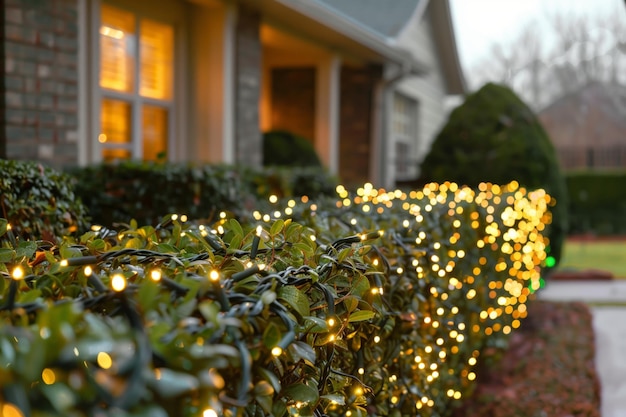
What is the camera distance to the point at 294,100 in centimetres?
1230

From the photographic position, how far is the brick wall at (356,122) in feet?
42.1

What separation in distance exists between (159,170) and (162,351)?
420cm

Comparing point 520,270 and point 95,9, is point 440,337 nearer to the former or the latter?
point 520,270

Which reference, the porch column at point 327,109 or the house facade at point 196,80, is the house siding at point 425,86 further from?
the porch column at point 327,109

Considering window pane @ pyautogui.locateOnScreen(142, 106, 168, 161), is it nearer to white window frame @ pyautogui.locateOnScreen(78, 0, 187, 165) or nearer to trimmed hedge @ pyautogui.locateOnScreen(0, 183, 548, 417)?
white window frame @ pyautogui.locateOnScreen(78, 0, 187, 165)

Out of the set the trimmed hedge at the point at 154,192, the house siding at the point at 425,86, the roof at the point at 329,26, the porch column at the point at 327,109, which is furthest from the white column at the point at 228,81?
the house siding at the point at 425,86

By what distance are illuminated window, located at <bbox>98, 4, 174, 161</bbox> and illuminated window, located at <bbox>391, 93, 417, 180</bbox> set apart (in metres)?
7.32

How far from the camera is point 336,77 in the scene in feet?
37.5

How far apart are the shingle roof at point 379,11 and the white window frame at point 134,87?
21.0 feet

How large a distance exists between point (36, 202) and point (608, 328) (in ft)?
19.0

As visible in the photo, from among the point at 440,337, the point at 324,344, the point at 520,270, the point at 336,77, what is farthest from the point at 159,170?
the point at 336,77

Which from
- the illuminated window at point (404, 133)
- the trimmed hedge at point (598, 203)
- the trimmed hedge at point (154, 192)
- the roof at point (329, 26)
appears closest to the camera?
the trimmed hedge at point (154, 192)

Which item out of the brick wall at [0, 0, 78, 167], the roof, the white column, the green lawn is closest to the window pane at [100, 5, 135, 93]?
the white column

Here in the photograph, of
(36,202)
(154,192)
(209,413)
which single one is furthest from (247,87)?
(209,413)
